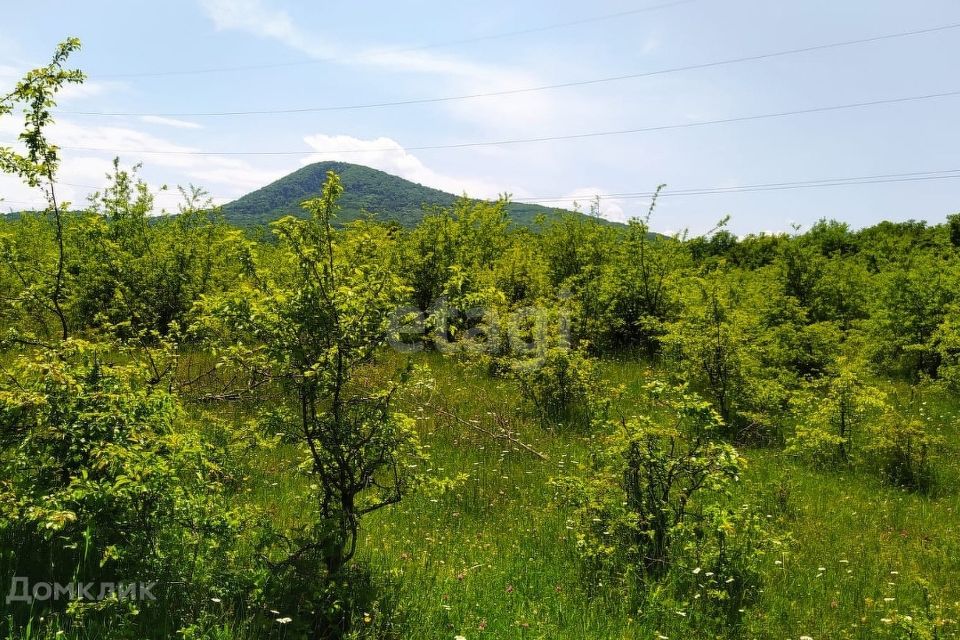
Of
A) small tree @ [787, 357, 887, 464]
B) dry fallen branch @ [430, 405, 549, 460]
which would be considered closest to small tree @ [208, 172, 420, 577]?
dry fallen branch @ [430, 405, 549, 460]

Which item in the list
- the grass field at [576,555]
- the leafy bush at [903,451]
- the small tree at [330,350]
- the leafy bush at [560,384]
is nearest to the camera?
the small tree at [330,350]

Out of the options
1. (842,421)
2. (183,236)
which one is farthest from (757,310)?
(183,236)

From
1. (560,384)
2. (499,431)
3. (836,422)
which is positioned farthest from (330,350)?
(836,422)

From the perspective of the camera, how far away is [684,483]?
6305 mm

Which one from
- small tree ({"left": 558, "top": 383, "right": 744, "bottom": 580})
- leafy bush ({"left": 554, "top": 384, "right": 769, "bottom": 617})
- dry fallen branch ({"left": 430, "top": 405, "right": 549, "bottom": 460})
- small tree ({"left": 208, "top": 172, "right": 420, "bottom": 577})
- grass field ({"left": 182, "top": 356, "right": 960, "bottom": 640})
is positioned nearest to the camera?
small tree ({"left": 208, "top": 172, "right": 420, "bottom": 577})

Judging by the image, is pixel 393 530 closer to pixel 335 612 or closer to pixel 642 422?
pixel 335 612

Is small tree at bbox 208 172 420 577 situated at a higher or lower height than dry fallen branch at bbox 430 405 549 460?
higher

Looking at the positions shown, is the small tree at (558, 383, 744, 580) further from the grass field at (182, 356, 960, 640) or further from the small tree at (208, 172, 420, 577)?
the small tree at (208, 172, 420, 577)

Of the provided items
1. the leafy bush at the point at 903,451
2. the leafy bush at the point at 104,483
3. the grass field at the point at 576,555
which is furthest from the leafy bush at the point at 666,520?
the leafy bush at the point at 903,451

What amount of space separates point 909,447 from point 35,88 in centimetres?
1272

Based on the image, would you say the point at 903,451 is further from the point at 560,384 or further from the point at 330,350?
the point at 330,350

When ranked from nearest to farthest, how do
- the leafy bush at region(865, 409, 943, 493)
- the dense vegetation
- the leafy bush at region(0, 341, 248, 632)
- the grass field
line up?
the leafy bush at region(0, 341, 248, 632) → the dense vegetation → the grass field → the leafy bush at region(865, 409, 943, 493)

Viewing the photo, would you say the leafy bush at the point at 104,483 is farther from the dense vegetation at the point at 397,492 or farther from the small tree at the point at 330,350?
the small tree at the point at 330,350

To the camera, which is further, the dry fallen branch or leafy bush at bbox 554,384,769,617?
the dry fallen branch
